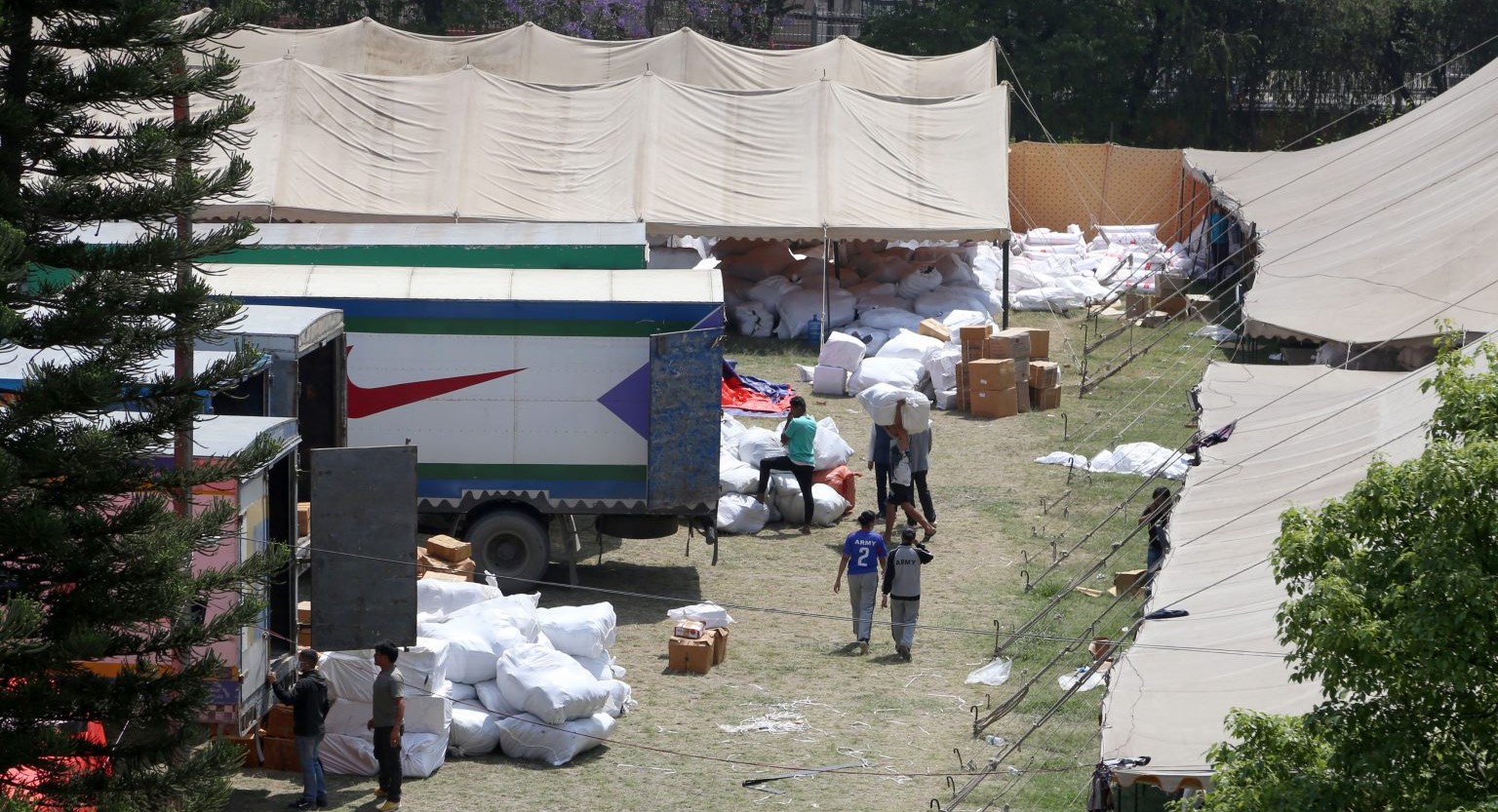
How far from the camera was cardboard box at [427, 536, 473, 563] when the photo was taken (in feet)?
40.3

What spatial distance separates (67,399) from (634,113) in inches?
687

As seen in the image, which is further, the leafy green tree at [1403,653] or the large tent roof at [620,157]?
the large tent roof at [620,157]

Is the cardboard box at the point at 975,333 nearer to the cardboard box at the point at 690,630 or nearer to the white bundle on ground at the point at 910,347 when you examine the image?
the white bundle on ground at the point at 910,347

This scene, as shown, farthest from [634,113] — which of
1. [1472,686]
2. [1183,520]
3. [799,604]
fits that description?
[1472,686]

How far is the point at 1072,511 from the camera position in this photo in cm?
1634

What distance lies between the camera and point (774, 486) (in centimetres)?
1591

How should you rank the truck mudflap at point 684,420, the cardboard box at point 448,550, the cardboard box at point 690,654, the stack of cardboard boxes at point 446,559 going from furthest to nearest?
the truck mudflap at point 684,420
the cardboard box at point 448,550
the stack of cardboard boxes at point 446,559
the cardboard box at point 690,654

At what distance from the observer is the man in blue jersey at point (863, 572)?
1244 cm

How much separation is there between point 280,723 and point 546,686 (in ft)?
5.12

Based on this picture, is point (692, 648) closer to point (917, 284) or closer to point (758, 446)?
point (758, 446)

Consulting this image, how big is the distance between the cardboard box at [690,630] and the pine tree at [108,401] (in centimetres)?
449

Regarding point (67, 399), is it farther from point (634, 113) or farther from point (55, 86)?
point (634, 113)

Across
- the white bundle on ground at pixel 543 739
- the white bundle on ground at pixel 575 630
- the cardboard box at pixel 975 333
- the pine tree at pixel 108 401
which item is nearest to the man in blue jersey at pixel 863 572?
the white bundle on ground at pixel 575 630

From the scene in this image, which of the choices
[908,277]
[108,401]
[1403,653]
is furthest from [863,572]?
[908,277]
